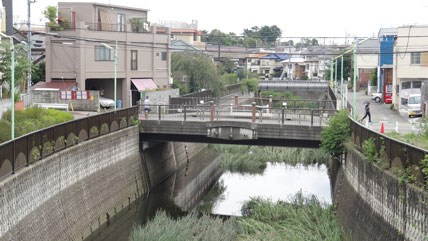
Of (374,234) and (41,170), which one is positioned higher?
(41,170)

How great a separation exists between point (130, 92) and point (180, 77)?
1053 cm

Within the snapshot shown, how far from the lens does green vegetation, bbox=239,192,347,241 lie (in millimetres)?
21078

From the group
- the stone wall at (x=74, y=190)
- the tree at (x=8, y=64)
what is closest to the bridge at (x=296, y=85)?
the stone wall at (x=74, y=190)

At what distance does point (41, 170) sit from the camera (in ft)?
63.8

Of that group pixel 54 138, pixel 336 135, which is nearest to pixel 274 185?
pixel 336 135

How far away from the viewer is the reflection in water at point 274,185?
1176 inches

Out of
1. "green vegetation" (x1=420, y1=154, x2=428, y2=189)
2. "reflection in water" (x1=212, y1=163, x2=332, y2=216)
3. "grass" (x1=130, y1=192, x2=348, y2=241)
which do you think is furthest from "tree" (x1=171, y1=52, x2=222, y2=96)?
"green vegetation" (x1=420, y1=154, x2=428, y2=189)

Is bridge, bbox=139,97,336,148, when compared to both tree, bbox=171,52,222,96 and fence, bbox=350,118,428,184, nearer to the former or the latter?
fence, bbox=350,118,428,184

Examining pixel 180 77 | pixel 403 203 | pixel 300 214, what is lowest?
pixel 300 214

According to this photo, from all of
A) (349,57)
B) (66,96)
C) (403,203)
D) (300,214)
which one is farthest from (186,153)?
(349,57)

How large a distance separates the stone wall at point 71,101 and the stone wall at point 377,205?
72.8 feet

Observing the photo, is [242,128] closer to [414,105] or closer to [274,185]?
[274,185]

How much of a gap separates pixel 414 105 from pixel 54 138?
26824 mm

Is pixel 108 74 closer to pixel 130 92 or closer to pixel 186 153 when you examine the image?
pixel 130 92
